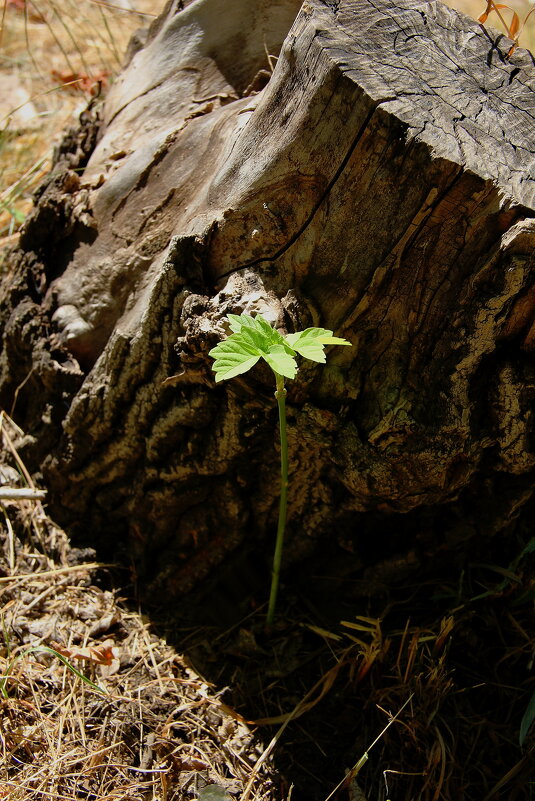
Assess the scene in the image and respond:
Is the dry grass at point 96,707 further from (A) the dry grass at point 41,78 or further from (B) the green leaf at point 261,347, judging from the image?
(A) the dry grass at point 41,78

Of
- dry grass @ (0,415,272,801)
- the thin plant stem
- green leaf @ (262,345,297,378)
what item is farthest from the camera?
dry grass @ (0,415,272,801)

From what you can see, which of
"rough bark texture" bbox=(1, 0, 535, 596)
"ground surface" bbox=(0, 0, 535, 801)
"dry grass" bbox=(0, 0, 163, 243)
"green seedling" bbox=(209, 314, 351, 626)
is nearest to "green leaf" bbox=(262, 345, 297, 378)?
"green seedling" bbox=(209, 314, 351, 626)

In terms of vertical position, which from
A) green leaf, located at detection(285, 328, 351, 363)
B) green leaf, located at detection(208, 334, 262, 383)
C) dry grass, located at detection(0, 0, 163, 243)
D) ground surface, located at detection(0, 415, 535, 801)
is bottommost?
ground surface, located at detection(0, 415, 535, 801)

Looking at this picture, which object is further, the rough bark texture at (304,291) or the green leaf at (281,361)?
the rough bark texture at (304,291)

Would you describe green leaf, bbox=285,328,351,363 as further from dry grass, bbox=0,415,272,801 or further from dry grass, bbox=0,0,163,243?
dry grass, bbox=0,0,163,243

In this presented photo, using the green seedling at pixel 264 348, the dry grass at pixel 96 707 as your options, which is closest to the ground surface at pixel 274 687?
the dry grass at pixel 96 707

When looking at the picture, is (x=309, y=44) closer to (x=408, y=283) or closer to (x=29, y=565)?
(x=408, y=283)
